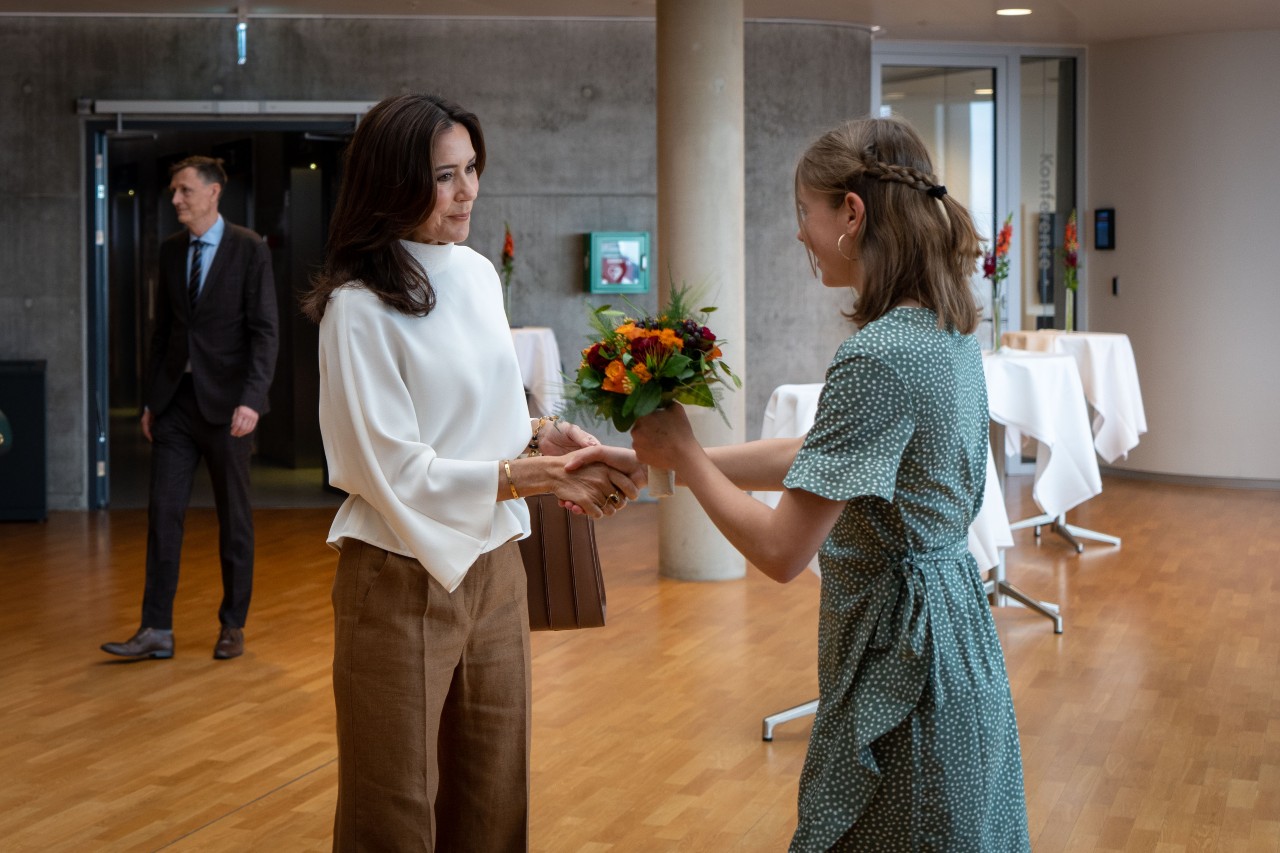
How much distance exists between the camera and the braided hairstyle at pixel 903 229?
1803 mm

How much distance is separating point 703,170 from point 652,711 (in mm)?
2971

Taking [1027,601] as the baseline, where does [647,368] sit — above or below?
above

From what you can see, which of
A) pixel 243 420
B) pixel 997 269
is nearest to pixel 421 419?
pixel 243 420

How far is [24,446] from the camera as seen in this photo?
9.04 m

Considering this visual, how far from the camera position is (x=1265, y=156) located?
32.9ft

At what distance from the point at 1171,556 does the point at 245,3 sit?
256 inches

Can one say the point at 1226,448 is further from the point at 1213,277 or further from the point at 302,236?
the point at 302,236

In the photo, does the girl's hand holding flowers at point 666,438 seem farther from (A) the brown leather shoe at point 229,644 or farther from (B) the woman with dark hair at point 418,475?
(A) the brown leather shoe at point 229,644

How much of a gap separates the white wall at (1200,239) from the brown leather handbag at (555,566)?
8829 mm

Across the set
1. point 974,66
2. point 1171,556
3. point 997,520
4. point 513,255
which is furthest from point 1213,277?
point 997,520

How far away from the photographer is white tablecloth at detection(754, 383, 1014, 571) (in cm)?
469

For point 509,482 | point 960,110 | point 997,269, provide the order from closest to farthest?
point 509,482 → point 997,269 → point 960,110

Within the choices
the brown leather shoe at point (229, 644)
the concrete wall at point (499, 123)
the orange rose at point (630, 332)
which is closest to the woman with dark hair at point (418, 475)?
the orange rose at point (630, 332)

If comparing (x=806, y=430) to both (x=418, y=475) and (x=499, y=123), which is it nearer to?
(x=418, y=475)
